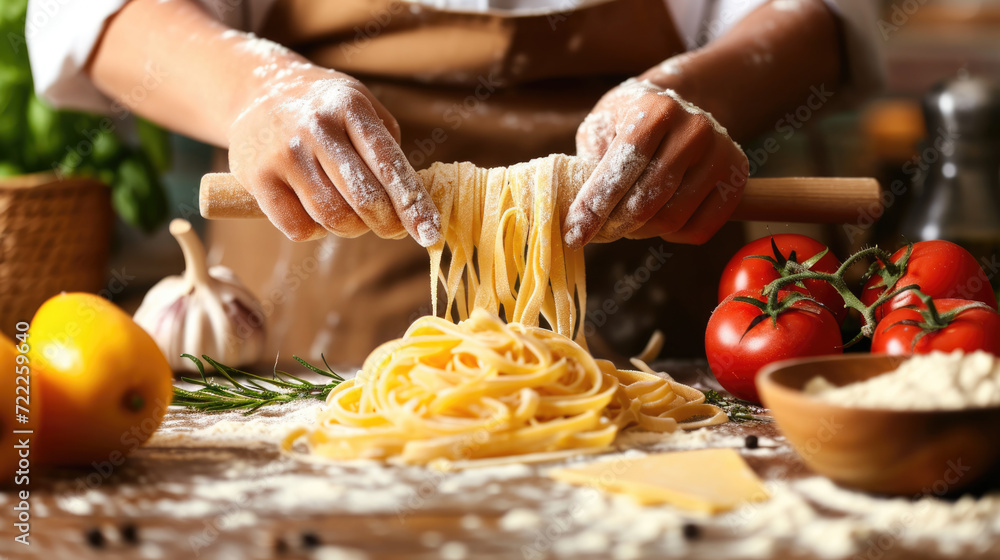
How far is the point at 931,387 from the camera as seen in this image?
103 cm

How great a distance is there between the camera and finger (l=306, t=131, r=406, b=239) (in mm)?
1480

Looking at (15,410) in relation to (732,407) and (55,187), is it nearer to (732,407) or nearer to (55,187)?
(732,407)

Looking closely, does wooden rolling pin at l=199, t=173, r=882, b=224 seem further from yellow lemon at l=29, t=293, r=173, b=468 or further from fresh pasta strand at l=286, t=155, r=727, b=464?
yellow lemon at l=29, t=293, r=173, b=468

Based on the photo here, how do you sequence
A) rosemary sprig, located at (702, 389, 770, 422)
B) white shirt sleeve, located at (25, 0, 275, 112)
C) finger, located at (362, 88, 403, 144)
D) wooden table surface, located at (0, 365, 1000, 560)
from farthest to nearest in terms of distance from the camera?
1. white shirt sleeve, located at (25, 0, 275, 112)
2. finger, located at (362, 88, 403, 144)
3. rosemary sprig, located at (702, 389, 770, 422)
4. wooden table surface, located at (0, 365, 1000, 560)

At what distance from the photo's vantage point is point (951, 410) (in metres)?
0.95

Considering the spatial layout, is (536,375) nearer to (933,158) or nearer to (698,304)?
(698,304)

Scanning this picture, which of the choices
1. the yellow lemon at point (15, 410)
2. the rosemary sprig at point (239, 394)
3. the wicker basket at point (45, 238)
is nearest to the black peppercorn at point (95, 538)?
the yellow lemon at point (15, 410)

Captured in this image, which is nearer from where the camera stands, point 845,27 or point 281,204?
point 281,204

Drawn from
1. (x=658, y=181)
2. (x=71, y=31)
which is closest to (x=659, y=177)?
(x=658, y=181)

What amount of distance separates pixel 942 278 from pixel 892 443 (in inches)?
27.4

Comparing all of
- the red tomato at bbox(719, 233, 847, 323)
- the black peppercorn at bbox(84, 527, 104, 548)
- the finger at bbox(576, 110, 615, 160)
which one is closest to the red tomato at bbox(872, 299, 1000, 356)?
the red tomato at bbox(719, 233, 847, 323)

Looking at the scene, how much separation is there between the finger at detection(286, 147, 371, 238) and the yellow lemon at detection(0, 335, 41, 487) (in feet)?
1.81

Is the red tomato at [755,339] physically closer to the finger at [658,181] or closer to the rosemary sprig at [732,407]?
the rosemary sprig at [732,407]

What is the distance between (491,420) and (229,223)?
1.47 m
